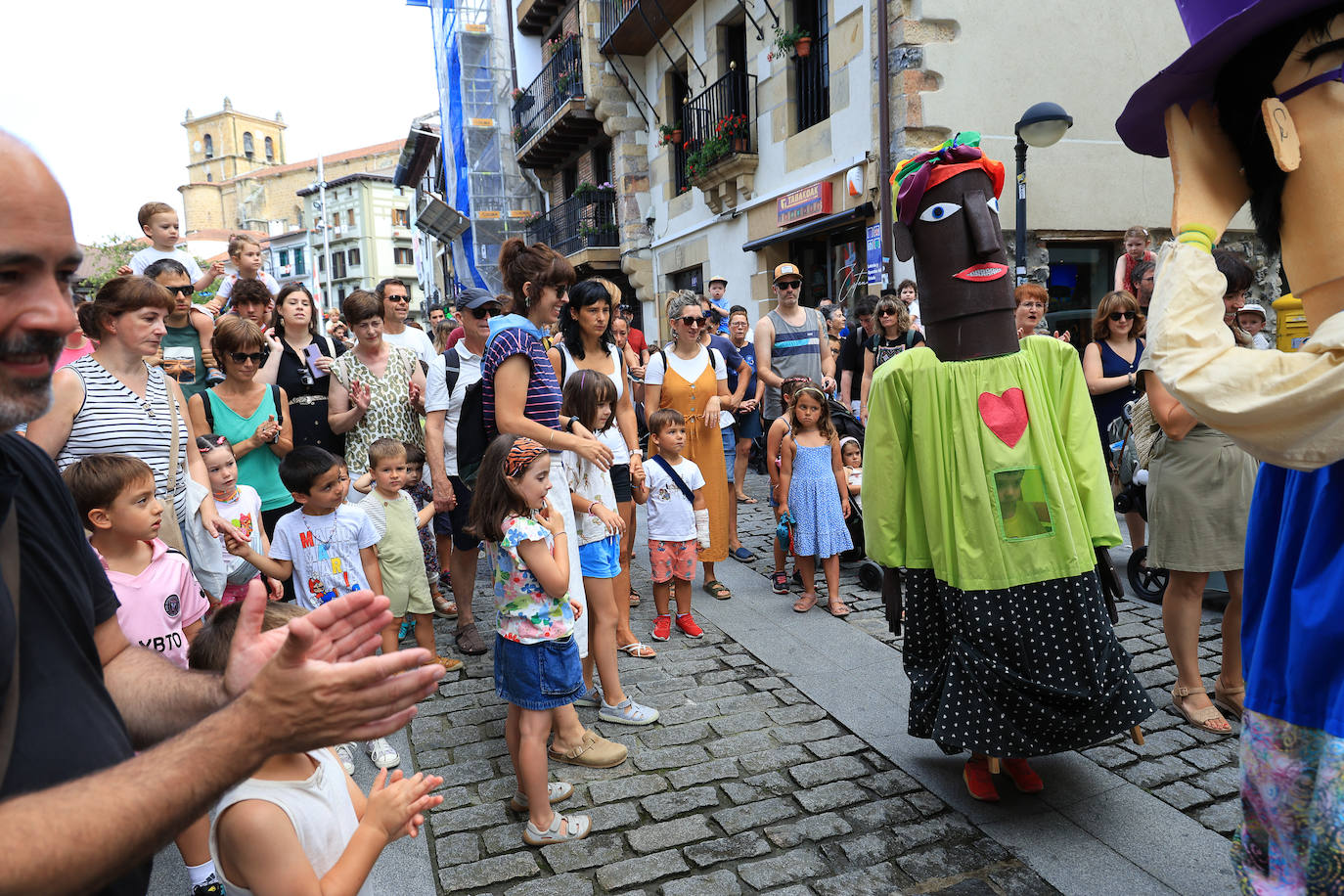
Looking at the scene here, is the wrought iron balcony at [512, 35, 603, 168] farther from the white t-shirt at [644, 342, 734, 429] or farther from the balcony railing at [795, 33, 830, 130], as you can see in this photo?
the white t-shirt at [644, 342, 734, 429]

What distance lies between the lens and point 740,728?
3754 mm

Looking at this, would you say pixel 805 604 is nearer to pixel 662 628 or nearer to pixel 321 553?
pixel 662 628

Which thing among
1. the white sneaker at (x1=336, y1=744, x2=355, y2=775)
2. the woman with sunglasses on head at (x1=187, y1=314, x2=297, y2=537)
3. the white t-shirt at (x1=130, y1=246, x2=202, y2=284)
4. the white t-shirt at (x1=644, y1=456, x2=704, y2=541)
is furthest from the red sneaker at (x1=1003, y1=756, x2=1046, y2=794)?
the white t-shirt at (x1=130, y1=246, x2=202, y2=284)

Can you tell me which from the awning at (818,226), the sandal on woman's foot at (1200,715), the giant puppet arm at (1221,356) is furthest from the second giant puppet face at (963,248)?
the awning at (818,226)

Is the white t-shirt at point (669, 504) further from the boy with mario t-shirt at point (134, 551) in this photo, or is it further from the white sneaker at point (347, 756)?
the boy with mario t-shirt at point (134, 551)

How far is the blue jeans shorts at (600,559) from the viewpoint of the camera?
153 inches

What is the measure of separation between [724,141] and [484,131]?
50.2 ft

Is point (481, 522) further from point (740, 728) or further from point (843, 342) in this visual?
A: point (843, 342)

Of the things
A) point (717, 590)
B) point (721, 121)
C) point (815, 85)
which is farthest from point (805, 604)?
point (721, 121)

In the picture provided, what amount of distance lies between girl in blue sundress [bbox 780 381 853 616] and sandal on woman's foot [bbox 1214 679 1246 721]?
6.60 feet

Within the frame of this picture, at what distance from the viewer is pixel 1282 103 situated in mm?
1645

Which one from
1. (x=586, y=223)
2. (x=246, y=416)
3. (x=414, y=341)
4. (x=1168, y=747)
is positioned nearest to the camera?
(x=1168, y=747)

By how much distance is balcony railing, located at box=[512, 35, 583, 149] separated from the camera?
65.2ft

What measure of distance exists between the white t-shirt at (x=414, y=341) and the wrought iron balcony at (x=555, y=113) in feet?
46.9
